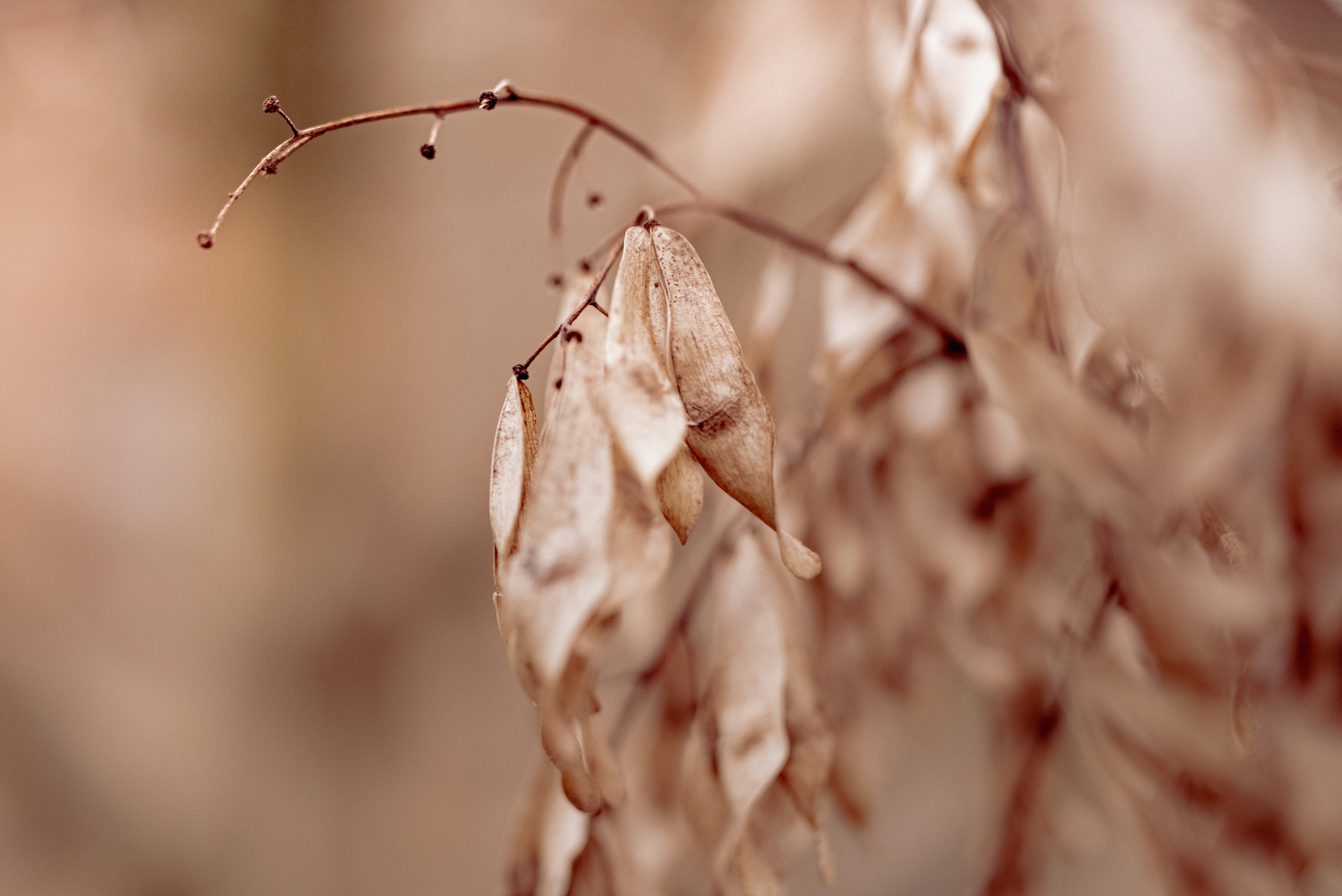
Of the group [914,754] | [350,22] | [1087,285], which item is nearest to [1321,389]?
[1087,285]

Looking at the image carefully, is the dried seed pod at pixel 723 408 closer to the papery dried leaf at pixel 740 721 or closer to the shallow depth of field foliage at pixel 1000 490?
→ the shallow depth of field foliage at pixel 1000 490

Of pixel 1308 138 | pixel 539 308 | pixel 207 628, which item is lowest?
pixel 207 628

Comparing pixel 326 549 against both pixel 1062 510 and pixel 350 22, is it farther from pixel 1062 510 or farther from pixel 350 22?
pixel 1062 510

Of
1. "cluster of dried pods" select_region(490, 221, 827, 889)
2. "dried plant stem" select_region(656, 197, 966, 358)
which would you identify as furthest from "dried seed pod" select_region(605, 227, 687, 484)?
"dried plant stem" select_region(656, 197, 966, 358)

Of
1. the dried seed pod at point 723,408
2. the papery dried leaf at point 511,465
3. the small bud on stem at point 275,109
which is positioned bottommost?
the papery dried leaf at point 511,465

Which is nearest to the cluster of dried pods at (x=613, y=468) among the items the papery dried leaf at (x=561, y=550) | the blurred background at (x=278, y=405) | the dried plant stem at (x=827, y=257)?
the papery dried leaf at (x=561, y=550)

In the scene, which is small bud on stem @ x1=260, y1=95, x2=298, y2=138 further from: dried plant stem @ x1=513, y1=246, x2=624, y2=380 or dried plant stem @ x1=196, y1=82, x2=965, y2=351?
dried plant stem @ x1=513, y1=246, x2=624, y2=380

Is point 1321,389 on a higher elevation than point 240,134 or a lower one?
higher
